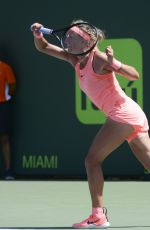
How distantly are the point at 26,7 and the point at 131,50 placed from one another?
152 centimetres

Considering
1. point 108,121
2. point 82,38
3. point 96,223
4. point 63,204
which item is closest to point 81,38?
point 82,38

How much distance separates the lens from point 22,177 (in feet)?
31.4

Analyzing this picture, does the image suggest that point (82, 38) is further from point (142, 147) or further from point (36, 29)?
point (142, 147)

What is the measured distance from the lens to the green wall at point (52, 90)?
361 inches

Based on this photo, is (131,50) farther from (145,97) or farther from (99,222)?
(99,222)

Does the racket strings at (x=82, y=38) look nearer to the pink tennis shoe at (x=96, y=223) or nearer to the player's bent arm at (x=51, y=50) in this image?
the player's bent arm at (x=51, y=50)

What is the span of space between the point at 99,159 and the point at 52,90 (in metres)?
4.27

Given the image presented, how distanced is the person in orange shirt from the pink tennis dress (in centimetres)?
419

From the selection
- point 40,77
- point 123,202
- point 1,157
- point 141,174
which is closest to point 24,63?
point 40,77

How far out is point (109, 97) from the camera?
529cm

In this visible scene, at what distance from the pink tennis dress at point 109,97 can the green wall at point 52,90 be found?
381 centimetres

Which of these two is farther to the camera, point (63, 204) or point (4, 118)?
point (4, 118)

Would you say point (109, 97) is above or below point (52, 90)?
below

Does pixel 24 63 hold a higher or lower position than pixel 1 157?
higher
